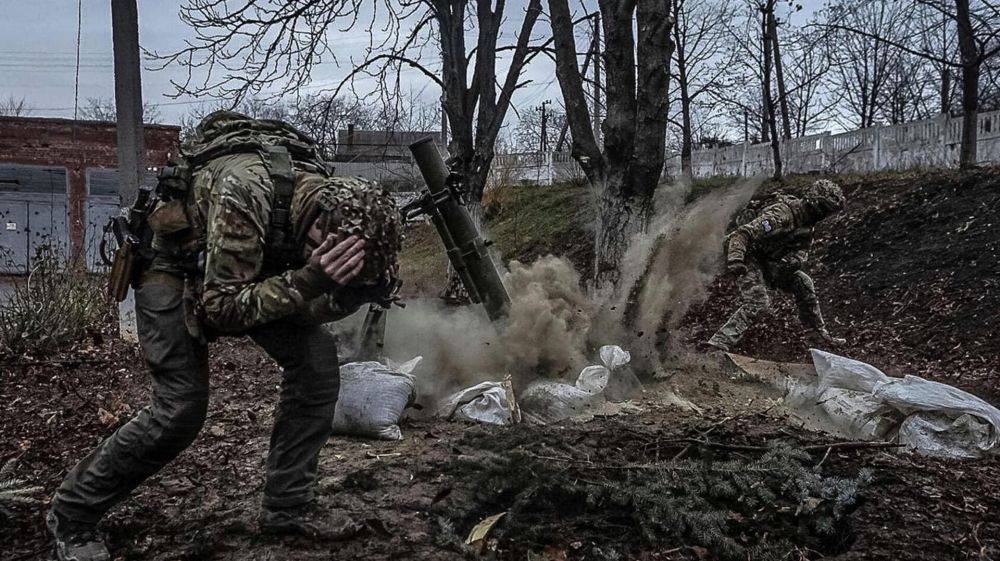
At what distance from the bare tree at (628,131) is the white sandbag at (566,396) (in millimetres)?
1714

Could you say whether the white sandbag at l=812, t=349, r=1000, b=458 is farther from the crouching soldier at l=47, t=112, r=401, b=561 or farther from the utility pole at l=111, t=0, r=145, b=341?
the utility pole at l=111, t=0, r=145, b=341

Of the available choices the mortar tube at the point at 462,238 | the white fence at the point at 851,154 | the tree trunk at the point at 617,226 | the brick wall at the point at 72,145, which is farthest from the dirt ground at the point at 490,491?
the brick wall at the point at 72,145

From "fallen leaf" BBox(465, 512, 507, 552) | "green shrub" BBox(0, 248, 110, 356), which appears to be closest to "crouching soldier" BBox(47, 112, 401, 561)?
"fallen leaf" BBox(465, 512, 507, 552)

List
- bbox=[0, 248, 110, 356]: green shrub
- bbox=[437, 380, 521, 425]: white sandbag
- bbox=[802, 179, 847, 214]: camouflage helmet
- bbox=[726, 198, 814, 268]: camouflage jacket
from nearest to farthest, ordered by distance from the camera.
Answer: bbox=[437, 380, 521, 425]: white sandbag
bbox=[0, 248, 110, 356]: green shrub
bbox=[726, 198, 814, 268]: camouflage jacket
bbox=[802, 179, 847, 214]: camouflage helmet

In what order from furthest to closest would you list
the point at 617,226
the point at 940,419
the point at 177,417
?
the point at 617,226
the point at 940,419
the point at 177,417

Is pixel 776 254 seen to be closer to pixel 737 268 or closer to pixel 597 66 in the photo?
pixel 737 268

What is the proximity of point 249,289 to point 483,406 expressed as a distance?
9.72 feet

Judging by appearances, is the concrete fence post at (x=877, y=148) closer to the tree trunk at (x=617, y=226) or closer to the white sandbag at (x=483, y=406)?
the tree trunk at (x=617, y=226)

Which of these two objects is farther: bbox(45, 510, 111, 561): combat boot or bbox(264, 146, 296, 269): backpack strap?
bbox(45, 510, 111, 561): combat boot

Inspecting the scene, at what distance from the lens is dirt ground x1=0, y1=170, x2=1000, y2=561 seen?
3.15m

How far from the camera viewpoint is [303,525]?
3.12 metres

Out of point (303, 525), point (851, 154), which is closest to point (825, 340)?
point (303, 525)

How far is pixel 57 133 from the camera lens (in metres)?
20.0

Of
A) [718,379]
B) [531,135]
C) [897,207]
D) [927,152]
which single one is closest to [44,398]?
[718,379]
